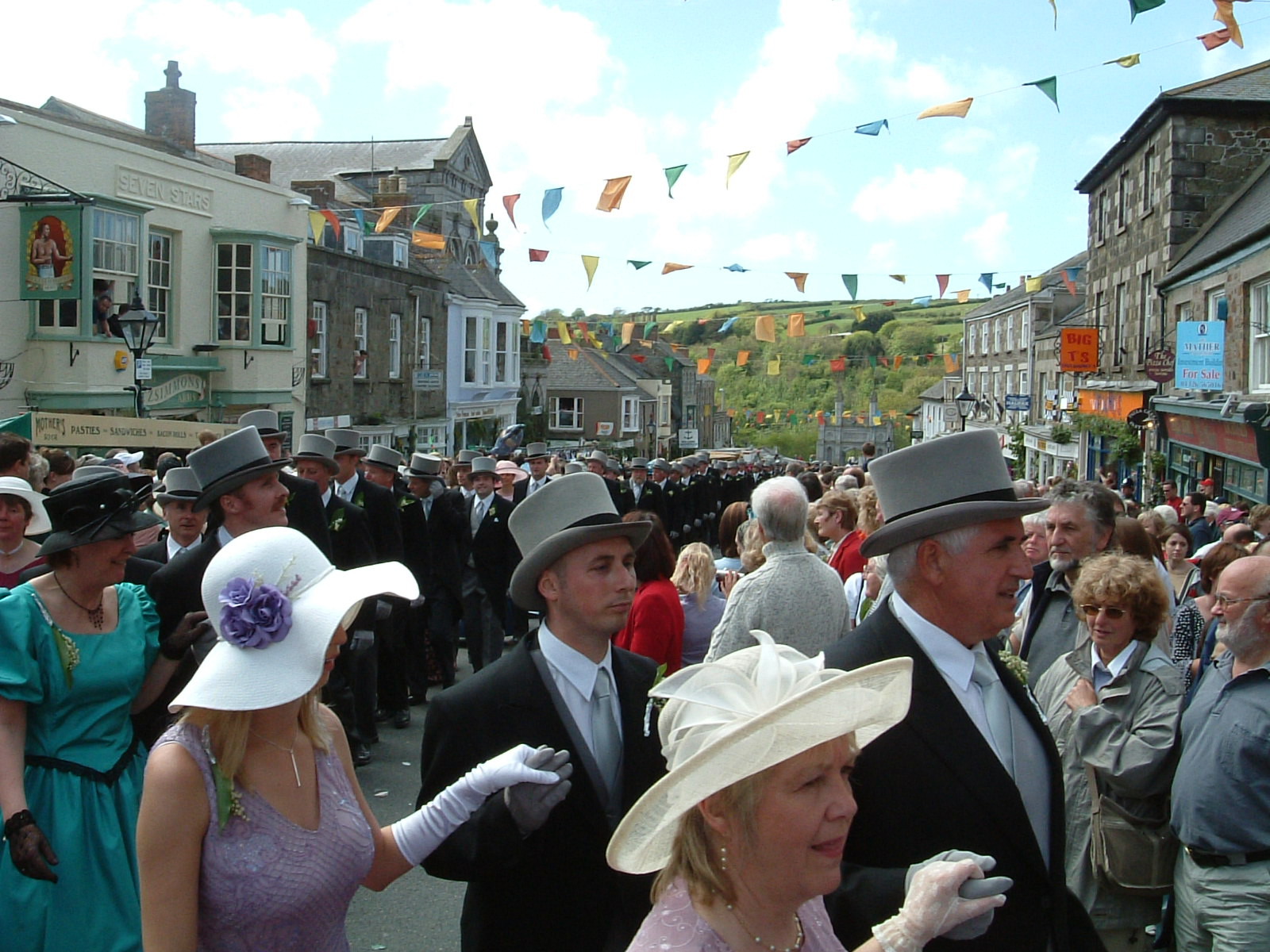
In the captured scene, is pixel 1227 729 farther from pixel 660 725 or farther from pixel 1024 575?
pixel 660 725

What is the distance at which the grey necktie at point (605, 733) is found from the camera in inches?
124

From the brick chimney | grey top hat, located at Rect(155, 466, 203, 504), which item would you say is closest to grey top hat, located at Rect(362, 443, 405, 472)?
grey top hat, located at Rect(155, 466, 203, 504)

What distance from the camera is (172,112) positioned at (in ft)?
96.5

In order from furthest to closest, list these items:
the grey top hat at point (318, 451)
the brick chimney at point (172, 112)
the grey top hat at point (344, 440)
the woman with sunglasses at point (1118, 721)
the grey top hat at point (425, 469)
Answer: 1. the brick chimney at point (172, 112)
2. the grey top hat at point (425, 469)
3. the grey top hat at point (344, 440)
4. the grey top hat at point (318, 451)
5. the woman with sunglasses at point (1118, 721)

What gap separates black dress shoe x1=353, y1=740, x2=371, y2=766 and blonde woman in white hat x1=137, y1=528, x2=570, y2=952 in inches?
188

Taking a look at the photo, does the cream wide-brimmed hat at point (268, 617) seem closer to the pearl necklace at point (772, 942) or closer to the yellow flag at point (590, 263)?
the pearl necklace at point (772, 942)

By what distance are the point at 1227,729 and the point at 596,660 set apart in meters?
2.14

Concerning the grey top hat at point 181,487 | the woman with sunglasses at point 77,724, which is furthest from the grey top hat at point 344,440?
the woman with sunglasses at point 77,724

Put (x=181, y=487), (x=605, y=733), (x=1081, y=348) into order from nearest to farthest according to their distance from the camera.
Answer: (x=605, y=733)
(x=181, y=487)
(x=1081, y=348)

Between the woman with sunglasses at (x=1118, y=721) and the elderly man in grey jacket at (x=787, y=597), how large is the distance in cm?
112

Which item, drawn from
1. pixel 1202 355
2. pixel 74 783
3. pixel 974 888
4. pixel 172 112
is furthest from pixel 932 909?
pixel 172 112

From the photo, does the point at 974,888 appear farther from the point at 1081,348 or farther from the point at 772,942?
the point at 1081,348

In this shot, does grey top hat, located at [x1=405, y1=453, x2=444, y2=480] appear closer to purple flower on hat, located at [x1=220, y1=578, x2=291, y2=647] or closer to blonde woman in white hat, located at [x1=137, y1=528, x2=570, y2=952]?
blonde woman in white hat, located at [x1=137, y1=528, x2=570, y2=952]

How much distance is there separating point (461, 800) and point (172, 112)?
101 feet
